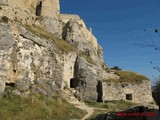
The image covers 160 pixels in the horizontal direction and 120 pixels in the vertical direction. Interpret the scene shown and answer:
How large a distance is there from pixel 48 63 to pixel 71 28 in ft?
42.1

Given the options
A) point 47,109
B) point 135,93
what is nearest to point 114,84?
point 135,93

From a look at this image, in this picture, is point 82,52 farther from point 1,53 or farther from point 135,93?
point 1,53

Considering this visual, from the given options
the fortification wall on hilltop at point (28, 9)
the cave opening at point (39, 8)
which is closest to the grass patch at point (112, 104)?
the fortification wall on hilltop at point (28, 9)

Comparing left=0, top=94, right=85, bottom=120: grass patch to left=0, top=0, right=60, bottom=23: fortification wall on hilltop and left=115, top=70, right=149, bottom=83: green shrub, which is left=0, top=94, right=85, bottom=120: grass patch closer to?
left=0, top=0, right=60, bottom=23: fortification wall on hilltop

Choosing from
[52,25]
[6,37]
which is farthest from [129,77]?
[6,37]

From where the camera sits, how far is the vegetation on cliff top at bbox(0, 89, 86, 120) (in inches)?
807

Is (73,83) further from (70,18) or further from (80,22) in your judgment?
(70,18)

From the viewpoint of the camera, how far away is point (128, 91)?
37312 millimetres

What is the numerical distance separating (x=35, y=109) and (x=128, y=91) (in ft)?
61.8

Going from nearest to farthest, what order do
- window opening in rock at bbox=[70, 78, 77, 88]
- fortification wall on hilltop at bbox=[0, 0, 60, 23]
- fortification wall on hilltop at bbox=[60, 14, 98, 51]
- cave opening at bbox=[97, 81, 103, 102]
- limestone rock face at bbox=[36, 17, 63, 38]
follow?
fortification wall on hilltop at bbox=[0, 0, 60, 23] < cave opening at bbox=[97, 81, 103, 102] < window opening in rock at bbox=[70, 78, 77, 88] < limestone rock face at bbox=[36, 17, 63, 38] < fortification wall on hilltop at bbox=[60, 14, 98, 51]

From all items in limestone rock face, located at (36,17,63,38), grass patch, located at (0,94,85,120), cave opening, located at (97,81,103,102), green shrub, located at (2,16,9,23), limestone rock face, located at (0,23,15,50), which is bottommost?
grass patch, located at (0,94,85,120)

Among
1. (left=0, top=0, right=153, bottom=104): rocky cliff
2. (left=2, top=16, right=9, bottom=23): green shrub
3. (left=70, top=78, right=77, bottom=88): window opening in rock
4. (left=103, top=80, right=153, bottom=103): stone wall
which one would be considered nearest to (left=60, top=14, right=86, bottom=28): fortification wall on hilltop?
(left=0, top=0, right=153, bottom=104): rocky cliff

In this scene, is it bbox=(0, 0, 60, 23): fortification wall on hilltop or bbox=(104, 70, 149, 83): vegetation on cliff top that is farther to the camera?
bbox=(104, 70, 149, 83): vegetation on cliff top

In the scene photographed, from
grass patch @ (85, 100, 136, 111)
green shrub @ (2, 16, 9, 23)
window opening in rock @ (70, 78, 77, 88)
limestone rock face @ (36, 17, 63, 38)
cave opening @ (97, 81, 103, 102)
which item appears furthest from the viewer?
limestone rock face @ (36, 17, 63, 38)
